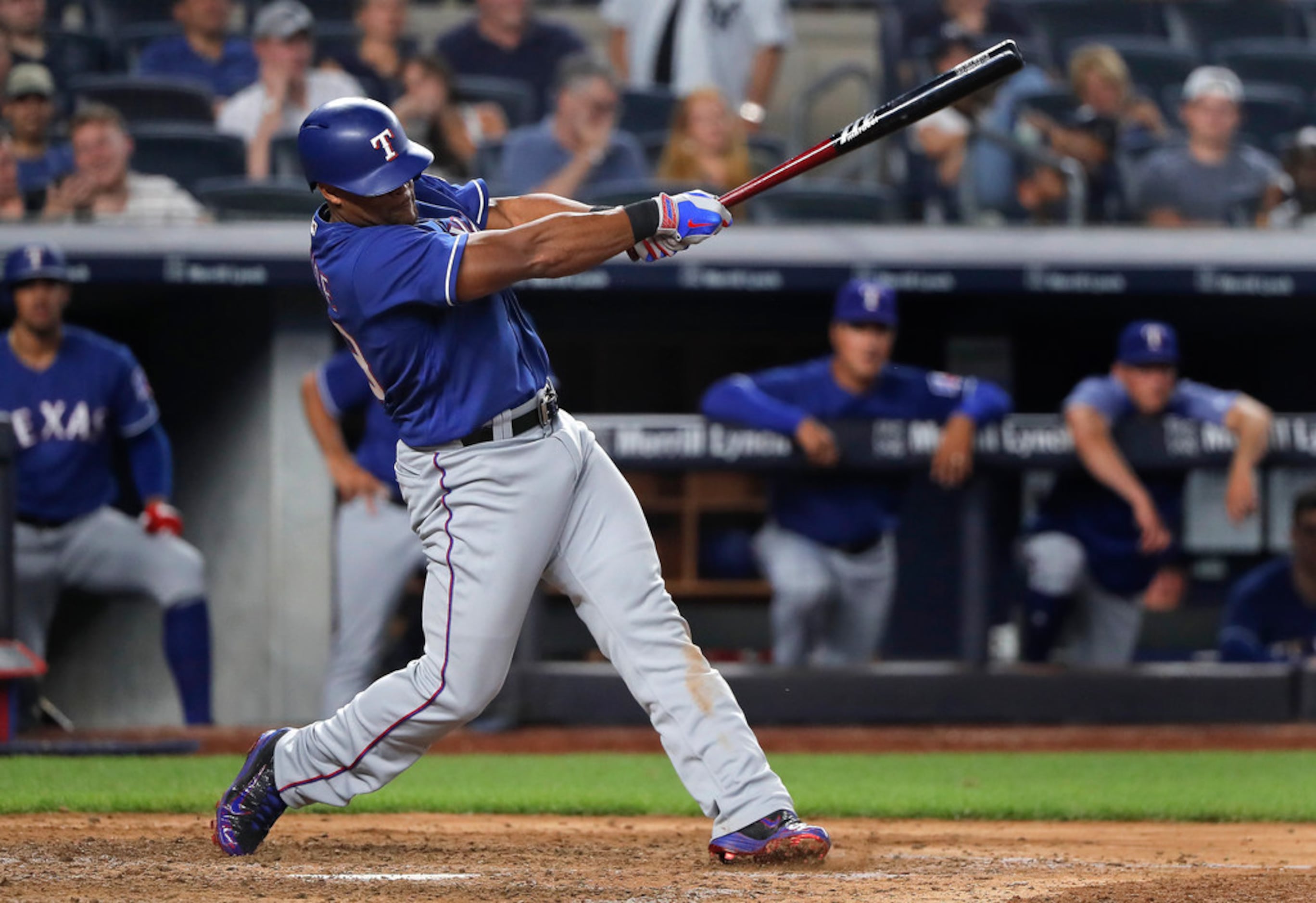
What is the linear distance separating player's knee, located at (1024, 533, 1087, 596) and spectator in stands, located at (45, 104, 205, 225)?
3.18 m

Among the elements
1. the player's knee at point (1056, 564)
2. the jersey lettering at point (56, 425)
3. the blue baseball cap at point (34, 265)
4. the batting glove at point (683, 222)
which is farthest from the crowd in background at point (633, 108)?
the batting glove at point (683, 222)

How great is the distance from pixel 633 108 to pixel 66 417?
111 inches

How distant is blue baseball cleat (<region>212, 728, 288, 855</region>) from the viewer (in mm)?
3416

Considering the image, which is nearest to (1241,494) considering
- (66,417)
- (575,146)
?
(575,146)

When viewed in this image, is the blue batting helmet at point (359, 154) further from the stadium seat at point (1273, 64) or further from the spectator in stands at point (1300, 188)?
the stadium seat at point (1273, 64)

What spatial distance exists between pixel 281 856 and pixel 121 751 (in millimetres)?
2016

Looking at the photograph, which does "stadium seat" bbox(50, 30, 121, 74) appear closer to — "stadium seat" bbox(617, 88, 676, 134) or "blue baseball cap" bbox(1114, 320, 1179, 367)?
"stadium seat" bbox(617, 88, 676, 134)

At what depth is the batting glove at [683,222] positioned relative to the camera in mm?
3115

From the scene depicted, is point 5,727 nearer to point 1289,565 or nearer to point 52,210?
point 52,210

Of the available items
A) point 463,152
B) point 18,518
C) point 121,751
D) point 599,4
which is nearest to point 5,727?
point 121,751

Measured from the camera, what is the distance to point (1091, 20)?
8.84 m

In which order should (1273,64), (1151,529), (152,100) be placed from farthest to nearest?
(1273,64) < (152,100) < (1151,529)

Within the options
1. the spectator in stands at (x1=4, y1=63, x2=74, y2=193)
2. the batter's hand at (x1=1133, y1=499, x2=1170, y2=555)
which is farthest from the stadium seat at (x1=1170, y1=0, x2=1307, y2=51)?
the spectator in stands at (x1=4, y1=63, x2=74, y2=193)

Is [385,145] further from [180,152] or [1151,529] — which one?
[180,152]
